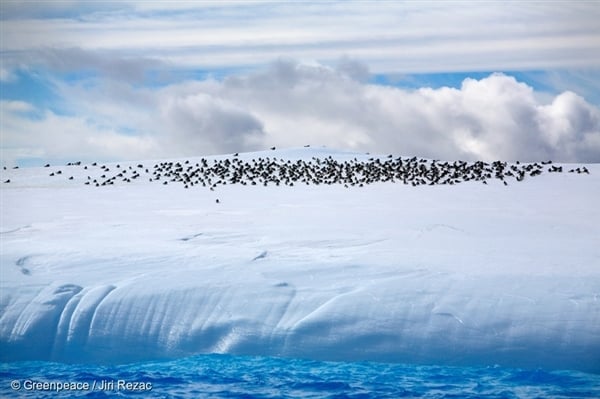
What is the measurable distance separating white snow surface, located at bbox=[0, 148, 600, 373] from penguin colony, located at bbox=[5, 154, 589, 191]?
759 cm

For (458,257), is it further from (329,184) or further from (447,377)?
(329,184)

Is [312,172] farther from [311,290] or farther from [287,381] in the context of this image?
[287,381]

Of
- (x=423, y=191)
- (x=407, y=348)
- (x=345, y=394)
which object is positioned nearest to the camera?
(x=345, y=394)

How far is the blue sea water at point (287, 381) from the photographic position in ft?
27.2

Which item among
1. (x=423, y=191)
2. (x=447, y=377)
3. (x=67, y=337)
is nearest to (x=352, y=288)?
(x=447, y=377)

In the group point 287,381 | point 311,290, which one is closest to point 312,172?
point 311,290

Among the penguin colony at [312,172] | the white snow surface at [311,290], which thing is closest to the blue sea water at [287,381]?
the white snow surface at [311,290]

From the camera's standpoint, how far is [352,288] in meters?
10.1

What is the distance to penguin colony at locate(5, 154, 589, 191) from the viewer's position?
23.3 metres

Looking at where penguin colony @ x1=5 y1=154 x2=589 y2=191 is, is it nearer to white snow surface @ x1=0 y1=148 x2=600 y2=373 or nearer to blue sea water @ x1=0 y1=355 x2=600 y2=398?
white snow surface @ x1=0 y1=148 x2=600 y2=373

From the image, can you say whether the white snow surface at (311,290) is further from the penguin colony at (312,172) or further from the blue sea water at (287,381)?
the penguin colony at (312,172)

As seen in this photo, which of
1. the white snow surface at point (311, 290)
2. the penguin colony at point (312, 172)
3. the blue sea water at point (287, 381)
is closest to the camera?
the blue sea water at point (287, 381)

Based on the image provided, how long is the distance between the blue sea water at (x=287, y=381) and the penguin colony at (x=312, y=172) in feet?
44.3

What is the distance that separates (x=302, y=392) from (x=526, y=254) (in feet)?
17.2
